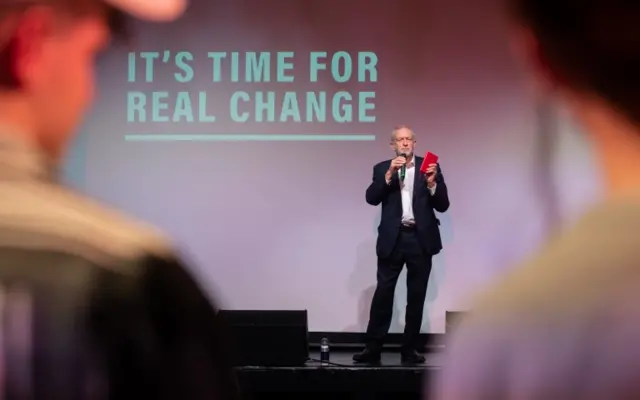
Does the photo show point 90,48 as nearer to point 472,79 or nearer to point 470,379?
point 470,379

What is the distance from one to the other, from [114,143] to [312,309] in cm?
112

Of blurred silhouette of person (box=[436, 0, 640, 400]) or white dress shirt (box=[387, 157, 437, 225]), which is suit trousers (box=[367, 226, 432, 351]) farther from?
blurred silhouette of person (box=[436, 0, 640, 400])

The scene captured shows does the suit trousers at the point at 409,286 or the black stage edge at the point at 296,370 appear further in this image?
the suit trousers at the point at 409,286

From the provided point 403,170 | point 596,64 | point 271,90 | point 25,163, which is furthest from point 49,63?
point 271,90

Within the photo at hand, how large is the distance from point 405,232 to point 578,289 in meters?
2.56

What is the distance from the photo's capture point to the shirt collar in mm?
743

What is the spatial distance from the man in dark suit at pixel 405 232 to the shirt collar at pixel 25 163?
2.32 meters

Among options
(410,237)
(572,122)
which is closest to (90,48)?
(572,122)

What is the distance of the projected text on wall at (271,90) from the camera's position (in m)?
3.47

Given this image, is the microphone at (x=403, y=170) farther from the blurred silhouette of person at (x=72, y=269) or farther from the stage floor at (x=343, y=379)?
the blurred silhouette of person at (x=72, y=269)

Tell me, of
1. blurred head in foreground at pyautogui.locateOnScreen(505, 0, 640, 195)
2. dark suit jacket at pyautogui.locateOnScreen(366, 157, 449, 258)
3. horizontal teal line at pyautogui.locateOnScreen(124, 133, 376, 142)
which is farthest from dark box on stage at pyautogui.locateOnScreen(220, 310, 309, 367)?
blurred head in foreground at pyautogui.locateOnScreen(505, 0, 640, 195)

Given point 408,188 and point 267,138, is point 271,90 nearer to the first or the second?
point 267,138

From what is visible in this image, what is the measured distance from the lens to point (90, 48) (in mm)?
775

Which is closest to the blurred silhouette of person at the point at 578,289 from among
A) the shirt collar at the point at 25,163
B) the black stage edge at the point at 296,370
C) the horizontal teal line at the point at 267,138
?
the shirt collar at the point at 25,163
